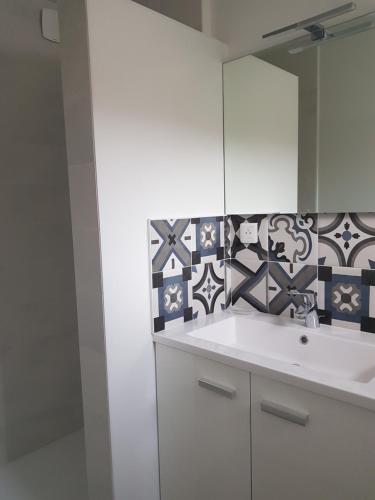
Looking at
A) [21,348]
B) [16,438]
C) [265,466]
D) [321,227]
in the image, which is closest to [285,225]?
[321,227]

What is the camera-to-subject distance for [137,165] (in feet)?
4.71

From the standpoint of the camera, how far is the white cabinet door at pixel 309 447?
1043 mm

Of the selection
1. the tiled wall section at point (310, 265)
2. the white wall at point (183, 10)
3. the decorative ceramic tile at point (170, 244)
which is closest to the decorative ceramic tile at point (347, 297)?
the tiled wall section at point (310, 265)

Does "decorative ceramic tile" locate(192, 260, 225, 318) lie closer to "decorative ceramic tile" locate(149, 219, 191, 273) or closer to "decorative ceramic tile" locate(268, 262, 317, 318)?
"decorative ceramic tile" locate(149, 219, 191, 273)

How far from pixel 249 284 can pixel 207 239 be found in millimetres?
287

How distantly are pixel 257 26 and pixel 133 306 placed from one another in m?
1.19

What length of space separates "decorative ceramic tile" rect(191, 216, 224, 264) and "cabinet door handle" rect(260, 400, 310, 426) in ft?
2.15

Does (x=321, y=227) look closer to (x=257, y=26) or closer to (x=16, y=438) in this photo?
(x=257, y=26)

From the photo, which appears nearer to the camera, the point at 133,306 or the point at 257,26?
the point at 133,306

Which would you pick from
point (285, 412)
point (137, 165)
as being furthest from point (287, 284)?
point (137, 165)

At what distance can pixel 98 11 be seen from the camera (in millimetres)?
1292

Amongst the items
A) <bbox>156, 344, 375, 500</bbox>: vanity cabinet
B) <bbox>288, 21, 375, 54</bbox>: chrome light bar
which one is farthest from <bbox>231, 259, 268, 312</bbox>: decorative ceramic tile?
<bbox>288, 21, 375, 54</bbox>: chrome light bar

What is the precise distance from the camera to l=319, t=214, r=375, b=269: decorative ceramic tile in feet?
4.79

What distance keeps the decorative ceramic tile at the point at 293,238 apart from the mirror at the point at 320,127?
0.05 meters
